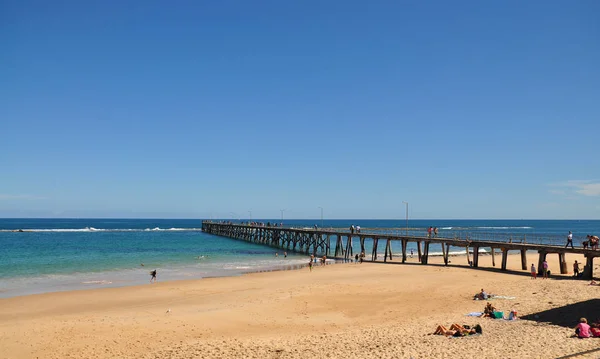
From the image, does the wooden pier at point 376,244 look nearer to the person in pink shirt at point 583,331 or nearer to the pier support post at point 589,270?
the pier support post at point 589,270

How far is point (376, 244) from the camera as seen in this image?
42.9m

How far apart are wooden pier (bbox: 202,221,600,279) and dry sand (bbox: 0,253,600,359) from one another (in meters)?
1.95

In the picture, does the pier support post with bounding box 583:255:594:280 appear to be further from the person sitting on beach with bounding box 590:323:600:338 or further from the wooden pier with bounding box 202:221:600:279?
the person sitting on beach with bounding box 590:323:600:338

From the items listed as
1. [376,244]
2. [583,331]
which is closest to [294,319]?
[583,331]

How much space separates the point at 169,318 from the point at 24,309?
765 cm

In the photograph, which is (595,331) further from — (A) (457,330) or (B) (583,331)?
(A) (457,330)

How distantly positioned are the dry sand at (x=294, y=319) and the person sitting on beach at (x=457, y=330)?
431 millimetres

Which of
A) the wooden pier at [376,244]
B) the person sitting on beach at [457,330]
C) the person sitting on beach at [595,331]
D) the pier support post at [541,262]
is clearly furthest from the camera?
the wooden pier at [376,244]

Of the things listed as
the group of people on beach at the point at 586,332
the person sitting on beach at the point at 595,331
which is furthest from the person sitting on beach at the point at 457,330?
the person sitting on beach at the point at 595,331

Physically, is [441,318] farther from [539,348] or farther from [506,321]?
[539,348]

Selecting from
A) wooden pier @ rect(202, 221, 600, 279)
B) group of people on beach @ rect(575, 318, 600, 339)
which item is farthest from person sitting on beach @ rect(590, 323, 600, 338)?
wooden pier @ rect(202, 221, 600, 279)

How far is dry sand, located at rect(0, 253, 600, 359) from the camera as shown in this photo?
1334 centimetres

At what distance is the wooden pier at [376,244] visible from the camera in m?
27.9

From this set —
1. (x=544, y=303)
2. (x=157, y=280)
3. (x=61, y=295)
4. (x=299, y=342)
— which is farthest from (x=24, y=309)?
(x=544, y=303)
